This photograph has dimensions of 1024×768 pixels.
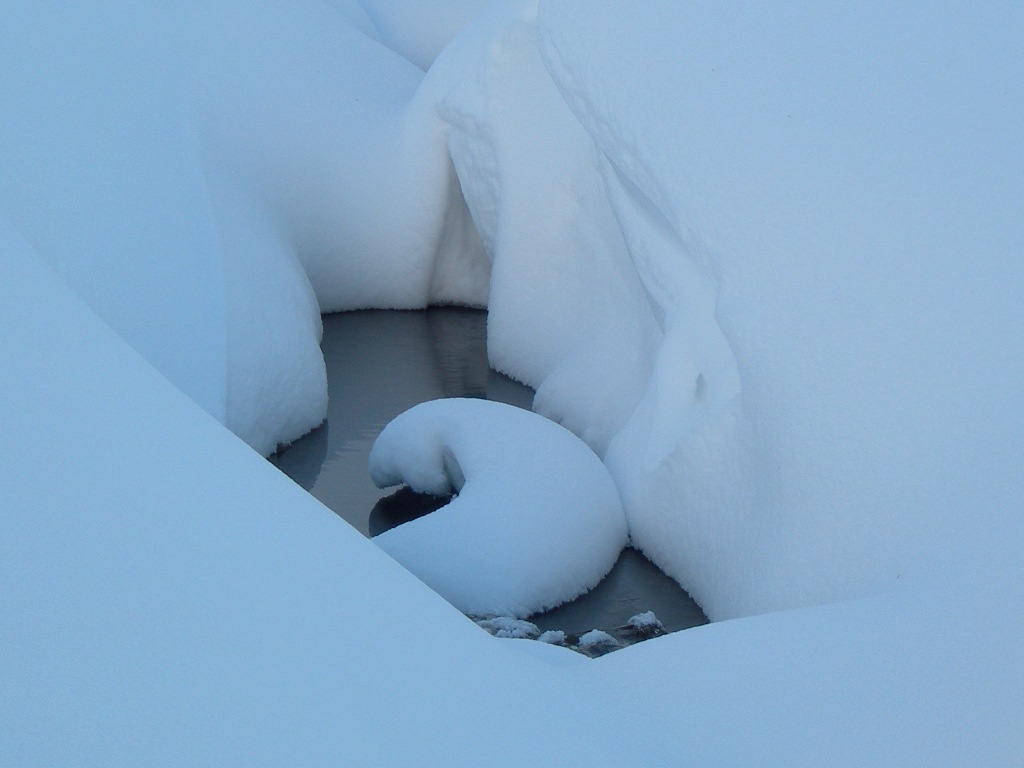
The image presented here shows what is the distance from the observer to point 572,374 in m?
5.21

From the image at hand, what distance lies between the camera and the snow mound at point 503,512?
361 cm

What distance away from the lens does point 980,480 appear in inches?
99.3

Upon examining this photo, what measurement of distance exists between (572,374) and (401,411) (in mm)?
841

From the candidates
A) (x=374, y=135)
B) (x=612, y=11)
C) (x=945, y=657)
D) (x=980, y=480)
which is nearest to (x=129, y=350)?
(x=945, y=657)

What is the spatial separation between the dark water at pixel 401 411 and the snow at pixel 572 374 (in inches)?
5.7

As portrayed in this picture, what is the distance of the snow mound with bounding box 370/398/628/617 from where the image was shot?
11.8 feet

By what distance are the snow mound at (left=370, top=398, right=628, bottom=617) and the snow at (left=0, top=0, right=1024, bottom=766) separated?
84 millimetres

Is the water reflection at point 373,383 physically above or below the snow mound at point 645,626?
below

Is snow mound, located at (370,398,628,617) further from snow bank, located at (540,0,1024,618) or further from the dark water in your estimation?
snow bank, located at (540,0,1024,618)

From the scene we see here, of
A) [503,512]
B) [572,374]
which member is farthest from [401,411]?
[503,512]

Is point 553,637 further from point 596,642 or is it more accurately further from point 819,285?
point 819,285

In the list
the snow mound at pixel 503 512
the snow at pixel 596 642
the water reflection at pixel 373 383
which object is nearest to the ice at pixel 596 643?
the snow at pixel 596 642

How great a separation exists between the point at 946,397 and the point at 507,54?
358 cm

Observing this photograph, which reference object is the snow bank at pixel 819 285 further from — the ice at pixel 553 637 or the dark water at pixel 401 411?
the ice at pixel 553 637
